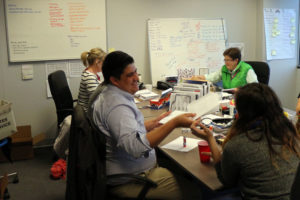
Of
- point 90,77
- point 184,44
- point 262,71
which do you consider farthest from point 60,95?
point 262,71

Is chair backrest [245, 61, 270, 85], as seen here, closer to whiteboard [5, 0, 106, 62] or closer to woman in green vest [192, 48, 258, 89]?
woman in green vest [192, 48, 258, 89]

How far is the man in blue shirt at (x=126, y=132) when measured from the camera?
1.66 meters

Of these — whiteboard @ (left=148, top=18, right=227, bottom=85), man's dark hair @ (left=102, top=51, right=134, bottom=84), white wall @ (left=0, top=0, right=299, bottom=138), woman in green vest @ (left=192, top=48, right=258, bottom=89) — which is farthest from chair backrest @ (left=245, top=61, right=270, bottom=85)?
man's dark hair @ (left=102, top=51, right=134, bottom=84)

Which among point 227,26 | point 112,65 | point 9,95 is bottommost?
point 9,95

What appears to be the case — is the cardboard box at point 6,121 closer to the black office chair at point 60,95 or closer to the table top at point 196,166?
the black office chair at point 60,95

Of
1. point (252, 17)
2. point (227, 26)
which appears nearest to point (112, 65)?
point (227, 26)

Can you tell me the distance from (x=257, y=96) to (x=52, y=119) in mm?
3210

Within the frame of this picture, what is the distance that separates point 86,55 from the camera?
3.59 metres

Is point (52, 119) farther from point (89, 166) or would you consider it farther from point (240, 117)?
point (240, 117)

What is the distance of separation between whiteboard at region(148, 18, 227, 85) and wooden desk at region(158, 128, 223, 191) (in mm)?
2644

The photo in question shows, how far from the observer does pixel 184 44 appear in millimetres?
4621

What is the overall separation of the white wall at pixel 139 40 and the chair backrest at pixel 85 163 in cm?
252

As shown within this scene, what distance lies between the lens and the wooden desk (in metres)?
1.53

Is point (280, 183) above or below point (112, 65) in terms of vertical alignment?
below
